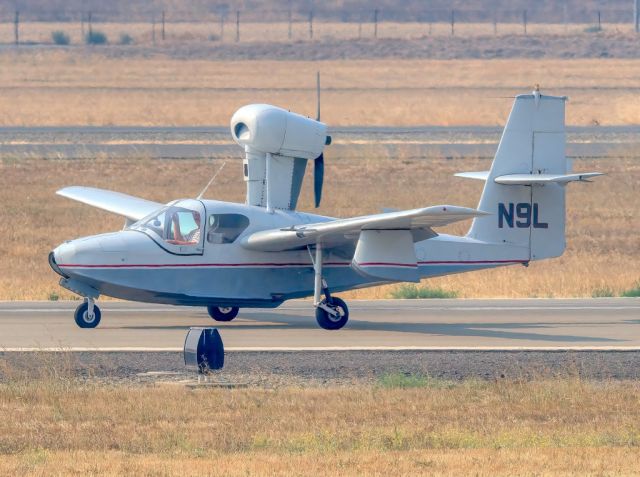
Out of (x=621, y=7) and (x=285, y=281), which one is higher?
(x=621, y=7)

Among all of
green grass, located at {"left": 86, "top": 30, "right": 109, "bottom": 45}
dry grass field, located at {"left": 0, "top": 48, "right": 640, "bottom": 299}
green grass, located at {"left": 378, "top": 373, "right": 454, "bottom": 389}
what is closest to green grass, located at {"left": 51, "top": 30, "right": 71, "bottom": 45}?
green grass, located at {"left": 86, "top": 30, "right": 109, "bottom": 45}

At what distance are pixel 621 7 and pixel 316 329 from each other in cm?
13375

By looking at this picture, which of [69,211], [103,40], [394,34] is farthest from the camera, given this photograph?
[394,34]

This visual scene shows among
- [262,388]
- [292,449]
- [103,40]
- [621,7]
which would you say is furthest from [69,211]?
[621,7]

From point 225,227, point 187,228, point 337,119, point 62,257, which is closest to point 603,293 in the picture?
point 225,227

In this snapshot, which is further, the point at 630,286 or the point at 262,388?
the point at 630,286

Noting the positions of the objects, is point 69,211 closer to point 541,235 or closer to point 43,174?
point 43,174

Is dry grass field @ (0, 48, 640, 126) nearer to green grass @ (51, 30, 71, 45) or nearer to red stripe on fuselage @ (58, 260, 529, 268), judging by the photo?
green grass @ (51, 30, 71, 45)

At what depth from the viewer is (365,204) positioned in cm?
3972

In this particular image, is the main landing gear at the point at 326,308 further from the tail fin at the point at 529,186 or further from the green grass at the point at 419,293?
the green grass at the point at 419,293

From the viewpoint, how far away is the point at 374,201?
1585 inches

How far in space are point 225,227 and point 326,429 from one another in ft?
27.3

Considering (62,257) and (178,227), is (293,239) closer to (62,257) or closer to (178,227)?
(178,227)

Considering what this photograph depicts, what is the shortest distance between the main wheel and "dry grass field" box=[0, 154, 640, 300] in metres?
4.60
